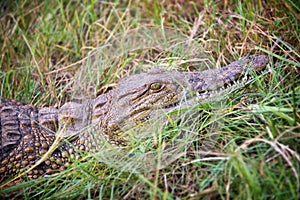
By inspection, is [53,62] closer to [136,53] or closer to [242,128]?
[136,53]

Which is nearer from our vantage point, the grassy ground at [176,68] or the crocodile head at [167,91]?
the grassy ground at [176,68]

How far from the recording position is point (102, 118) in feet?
11.8

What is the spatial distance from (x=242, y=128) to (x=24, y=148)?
6.33 ft

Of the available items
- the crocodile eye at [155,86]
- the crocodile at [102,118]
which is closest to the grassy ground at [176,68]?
the crocodile at [102,118]

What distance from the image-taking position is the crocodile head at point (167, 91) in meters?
3.39

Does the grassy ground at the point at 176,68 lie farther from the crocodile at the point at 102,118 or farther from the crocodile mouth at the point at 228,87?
the crocodile at the point at 102,118

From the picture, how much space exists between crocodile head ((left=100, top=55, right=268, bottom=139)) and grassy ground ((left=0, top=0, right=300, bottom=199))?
15 centimetres

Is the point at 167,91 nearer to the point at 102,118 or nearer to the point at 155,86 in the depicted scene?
the point at 155,86

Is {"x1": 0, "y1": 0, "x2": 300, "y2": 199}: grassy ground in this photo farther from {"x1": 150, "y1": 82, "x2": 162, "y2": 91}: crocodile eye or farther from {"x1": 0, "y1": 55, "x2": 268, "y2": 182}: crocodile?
{"x1": 150, "y1": 82, "x2": 162, "y2": 91}: crocodile eye

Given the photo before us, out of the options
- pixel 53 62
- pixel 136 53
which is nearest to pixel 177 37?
pixel 136 53

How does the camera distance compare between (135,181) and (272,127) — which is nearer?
(272,127)

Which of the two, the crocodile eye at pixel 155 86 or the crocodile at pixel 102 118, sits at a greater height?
the crocodile eye at pixel 155 86

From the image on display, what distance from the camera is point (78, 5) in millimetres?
5289

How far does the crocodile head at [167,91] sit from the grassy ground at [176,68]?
0.15 metres
